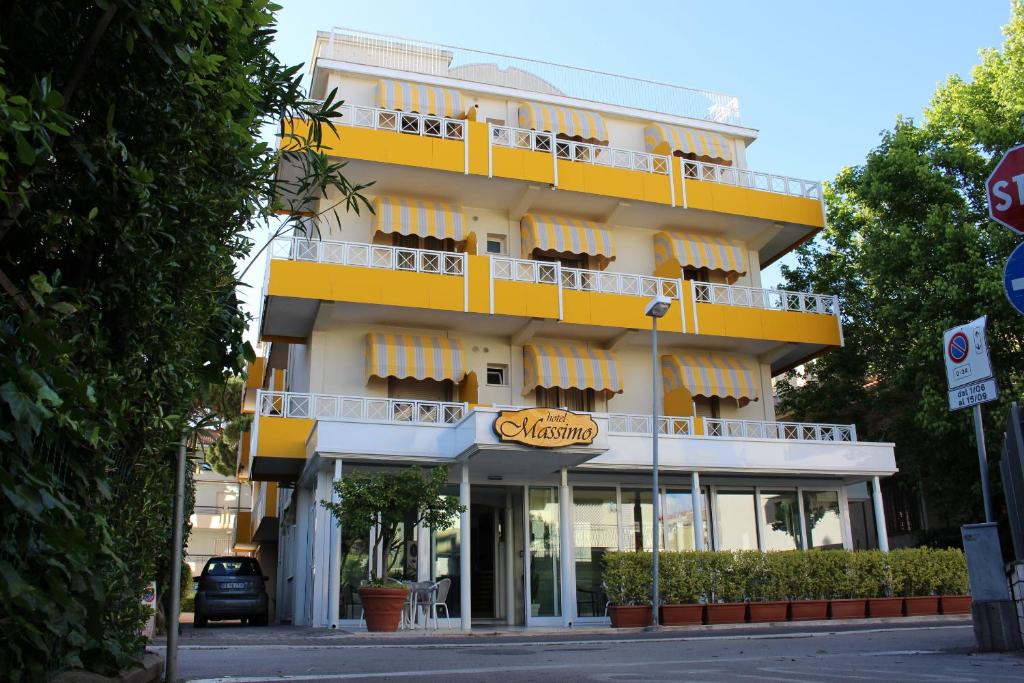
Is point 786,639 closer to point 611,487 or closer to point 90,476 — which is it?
point 611,487

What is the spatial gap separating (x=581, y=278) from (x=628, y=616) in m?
9.36

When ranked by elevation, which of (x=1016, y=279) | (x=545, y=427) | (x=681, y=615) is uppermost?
(x=545, y=427)

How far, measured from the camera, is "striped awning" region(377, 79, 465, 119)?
23.3m

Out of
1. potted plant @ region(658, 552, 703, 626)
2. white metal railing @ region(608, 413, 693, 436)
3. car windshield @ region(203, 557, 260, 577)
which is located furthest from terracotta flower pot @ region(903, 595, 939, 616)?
car windshield @ region(203, 557, 260, 577)

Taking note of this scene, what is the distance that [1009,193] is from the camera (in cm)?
489

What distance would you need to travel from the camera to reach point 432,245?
23391 mm

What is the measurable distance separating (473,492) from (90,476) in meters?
16.7

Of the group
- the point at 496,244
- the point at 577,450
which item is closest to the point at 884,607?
the point at 577,450

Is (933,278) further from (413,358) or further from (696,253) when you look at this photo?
(413,358)

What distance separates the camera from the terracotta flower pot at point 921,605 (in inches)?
762

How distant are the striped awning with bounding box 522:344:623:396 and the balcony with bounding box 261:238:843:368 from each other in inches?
25.9

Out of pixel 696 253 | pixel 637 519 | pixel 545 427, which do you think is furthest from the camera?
pixel 696 253

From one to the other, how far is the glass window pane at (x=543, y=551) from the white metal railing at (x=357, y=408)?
255 centimetres

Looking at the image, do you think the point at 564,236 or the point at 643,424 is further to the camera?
the point at 564,236
